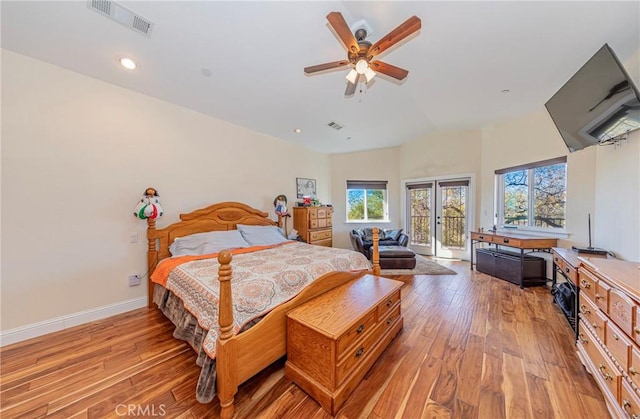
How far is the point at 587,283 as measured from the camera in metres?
1.74

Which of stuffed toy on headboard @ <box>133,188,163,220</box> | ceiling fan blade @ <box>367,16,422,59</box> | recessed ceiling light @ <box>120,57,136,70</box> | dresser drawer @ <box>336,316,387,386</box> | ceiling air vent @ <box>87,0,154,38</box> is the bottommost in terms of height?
dresser drawer @ <box>336,316,387,386</box>

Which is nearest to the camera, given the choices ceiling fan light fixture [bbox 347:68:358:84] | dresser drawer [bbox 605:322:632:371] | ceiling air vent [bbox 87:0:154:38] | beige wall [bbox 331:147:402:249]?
dresser drawer [bbox 605:322:632:371]

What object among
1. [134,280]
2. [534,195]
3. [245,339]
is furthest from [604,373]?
[134,280]

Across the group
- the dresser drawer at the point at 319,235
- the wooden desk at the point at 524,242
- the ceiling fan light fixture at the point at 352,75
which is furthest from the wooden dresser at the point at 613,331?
the dresser drawer at the point at 319,235

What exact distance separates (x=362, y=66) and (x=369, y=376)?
8.39 ft

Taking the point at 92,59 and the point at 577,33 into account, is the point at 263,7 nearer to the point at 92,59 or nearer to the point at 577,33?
the point at 92,59

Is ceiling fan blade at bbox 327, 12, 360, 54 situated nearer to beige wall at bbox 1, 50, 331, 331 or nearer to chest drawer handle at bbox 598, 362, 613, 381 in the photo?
beige wall at bbox 1, 50, 331, 331

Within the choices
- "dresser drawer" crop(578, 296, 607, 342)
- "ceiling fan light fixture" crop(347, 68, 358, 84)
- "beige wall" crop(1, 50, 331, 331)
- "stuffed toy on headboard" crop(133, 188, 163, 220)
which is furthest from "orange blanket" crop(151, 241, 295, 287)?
"dresser drawer" crop(578, 296, 607, 342)

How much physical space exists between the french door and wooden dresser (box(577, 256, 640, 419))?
11.6 feet

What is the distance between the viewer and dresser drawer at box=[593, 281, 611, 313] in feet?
4.73

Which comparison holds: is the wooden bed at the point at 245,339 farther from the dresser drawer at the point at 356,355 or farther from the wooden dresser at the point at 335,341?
the dresser drawer at the point at 356,355

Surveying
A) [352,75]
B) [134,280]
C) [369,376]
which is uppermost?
[352,75]

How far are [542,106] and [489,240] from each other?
222 cm

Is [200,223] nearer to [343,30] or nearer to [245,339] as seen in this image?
[245,339]
